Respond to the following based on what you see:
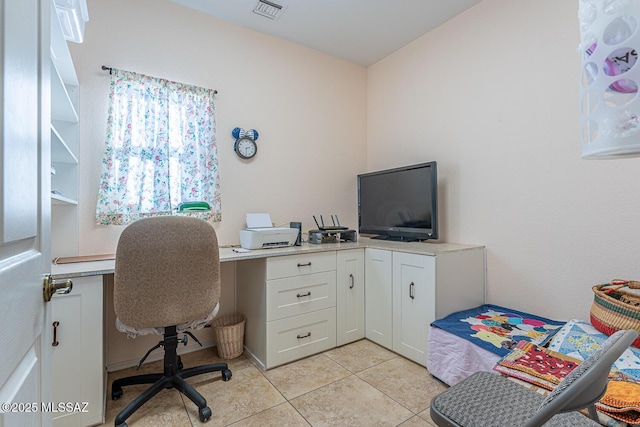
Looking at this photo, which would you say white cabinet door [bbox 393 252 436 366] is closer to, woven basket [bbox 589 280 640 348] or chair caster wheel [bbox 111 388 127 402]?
woven basket [bbox 589 280 640 348]

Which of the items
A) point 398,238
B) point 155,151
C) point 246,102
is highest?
point 246,102

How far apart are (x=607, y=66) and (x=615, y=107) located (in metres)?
0.07

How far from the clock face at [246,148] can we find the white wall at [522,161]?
61.3 inches

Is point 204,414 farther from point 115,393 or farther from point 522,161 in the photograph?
point 522,161

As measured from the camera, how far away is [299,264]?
7.63 ft

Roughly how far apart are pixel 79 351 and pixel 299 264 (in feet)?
4.44

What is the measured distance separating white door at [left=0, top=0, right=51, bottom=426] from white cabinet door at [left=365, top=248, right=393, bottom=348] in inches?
83.1

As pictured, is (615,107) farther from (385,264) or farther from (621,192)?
(385,264)

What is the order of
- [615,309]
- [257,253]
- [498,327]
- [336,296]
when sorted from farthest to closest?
[336,296] < [257,253] < [498,327] < [615,309]

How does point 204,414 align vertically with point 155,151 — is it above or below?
below

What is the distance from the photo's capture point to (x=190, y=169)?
251 cm

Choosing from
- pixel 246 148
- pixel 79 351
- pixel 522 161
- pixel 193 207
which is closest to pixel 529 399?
pixel 522 161

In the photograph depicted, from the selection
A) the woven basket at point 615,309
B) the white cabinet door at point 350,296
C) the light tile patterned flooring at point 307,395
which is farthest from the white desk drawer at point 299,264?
the woven basket at point 615,309

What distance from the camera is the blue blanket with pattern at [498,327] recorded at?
1.76 meters
